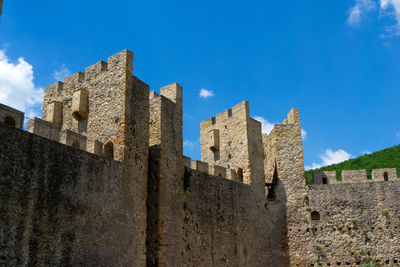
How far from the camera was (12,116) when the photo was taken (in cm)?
1356

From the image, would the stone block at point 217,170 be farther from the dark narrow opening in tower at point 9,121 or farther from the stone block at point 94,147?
the dark narrow opening in tower at point 9,121

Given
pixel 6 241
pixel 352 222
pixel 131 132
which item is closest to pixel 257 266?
pixel 352 222

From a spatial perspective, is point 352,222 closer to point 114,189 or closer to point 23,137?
point 114,189

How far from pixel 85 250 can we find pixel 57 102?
807cm

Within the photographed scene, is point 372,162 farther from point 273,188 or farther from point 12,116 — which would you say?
point 12,116

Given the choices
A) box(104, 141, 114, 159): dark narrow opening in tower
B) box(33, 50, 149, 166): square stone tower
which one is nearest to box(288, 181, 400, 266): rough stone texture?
box(33, 50, 149, 166): square stone tower

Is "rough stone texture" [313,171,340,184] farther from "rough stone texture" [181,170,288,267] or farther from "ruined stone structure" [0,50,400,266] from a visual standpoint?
"rough stone texture" [181,170,288,267]

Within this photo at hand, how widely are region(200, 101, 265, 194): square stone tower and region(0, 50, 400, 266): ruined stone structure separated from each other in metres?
0.07

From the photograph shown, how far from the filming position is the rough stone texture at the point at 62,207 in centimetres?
1186

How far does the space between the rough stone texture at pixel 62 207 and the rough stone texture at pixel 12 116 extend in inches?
44.7

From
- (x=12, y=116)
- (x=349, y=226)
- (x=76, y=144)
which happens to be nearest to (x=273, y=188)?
(x=349, y=226)

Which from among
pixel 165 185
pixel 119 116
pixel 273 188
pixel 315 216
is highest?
pixel 119 116

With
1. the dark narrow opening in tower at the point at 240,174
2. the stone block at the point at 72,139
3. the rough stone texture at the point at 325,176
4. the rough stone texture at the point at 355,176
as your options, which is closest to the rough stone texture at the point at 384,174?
the rough stone texture at the point at 355,176

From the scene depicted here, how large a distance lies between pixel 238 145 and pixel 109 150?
9.83m
